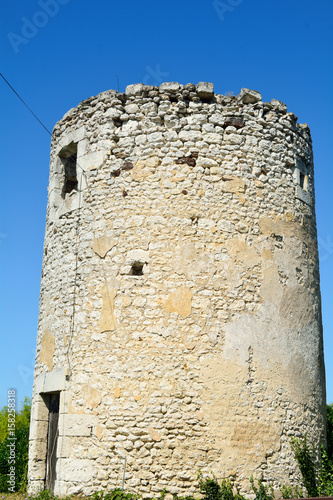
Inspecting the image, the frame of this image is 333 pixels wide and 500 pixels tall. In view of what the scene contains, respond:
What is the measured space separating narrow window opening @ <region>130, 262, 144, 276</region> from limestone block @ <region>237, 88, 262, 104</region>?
287 cm

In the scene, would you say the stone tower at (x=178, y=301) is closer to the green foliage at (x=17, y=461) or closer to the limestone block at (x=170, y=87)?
the limestone block at (x=170, y=87)

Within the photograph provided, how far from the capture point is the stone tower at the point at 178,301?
6.72 metres

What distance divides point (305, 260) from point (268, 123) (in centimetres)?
210

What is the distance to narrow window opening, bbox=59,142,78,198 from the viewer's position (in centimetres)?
884

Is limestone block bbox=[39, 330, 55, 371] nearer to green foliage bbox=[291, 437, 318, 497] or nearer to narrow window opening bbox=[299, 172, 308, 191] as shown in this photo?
green foliage bbox=[291, 437, 318, 497]

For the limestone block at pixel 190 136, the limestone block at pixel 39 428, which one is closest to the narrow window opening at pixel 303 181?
the limestone block at pixel 190 136

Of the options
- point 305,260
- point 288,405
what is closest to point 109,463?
point 288,405

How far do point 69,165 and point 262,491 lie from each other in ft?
18.7

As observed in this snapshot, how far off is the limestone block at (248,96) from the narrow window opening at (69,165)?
8.90ft

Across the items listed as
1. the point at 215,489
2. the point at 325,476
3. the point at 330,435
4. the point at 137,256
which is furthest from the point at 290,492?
the point at 137,256

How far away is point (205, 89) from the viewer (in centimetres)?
784

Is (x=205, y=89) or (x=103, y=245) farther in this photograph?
(x=205, y=89)

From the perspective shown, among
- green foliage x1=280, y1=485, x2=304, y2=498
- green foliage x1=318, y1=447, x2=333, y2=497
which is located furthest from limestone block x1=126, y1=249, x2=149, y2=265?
green foliage x1=318, y1=447, x2=333, y2=497

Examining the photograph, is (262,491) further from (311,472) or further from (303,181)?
(303,181)
